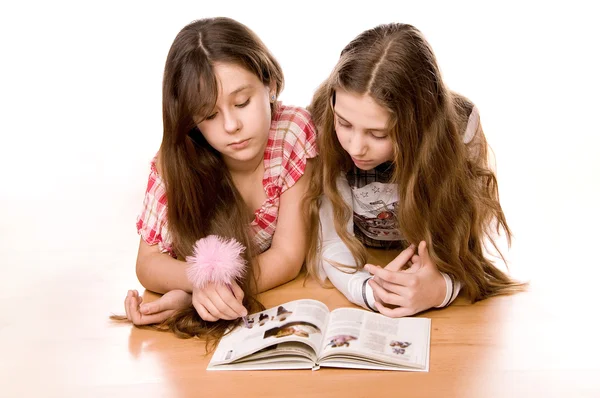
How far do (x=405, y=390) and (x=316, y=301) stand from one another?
1.37 feet

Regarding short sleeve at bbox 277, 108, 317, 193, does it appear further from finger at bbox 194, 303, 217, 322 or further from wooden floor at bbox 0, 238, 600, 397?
finger at bbox 194, 303, 217, 322

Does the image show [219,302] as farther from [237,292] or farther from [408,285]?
[408,285]

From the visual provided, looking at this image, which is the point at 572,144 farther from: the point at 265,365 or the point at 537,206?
the point at 265,365

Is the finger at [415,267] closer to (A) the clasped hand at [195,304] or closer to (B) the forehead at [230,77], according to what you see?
(A) the clasped hand at [195,304]

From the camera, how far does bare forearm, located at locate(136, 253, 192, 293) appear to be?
2.51m

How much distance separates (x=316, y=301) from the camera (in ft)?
7.76

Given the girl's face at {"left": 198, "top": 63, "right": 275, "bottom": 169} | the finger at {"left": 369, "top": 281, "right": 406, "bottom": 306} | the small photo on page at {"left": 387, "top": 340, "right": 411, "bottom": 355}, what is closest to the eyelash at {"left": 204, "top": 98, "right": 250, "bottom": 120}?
the girl's face at {"left": 198, "top": 63, "right": 275, "bottom": 169}

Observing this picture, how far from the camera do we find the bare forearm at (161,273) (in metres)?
2.51

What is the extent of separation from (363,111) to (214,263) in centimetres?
53

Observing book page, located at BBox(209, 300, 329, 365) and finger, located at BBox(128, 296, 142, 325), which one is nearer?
book page, located at BBox(209, 300, 329, 365)

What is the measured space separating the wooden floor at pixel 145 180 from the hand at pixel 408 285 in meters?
0.07

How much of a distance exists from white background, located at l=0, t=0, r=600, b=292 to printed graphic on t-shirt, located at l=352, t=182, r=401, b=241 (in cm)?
52

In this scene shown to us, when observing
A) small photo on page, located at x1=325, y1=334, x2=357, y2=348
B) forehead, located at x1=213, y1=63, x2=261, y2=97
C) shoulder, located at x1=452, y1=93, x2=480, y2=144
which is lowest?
small photo on page, located at x1=325, y1=334, x2=357, y2=348

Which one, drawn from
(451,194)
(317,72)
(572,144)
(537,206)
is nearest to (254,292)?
(451,194)
